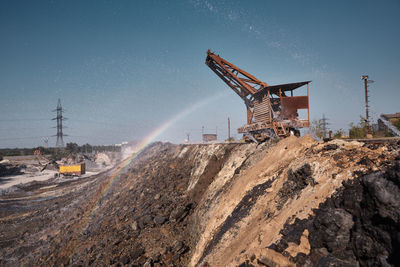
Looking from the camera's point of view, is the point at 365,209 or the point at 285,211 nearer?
the point at 365,209

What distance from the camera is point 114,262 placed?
7.93 meters

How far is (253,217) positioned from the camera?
581cm

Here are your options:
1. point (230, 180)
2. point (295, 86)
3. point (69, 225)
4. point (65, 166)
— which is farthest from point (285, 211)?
point (65, 166)

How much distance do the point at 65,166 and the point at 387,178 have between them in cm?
5372

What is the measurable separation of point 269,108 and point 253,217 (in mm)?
9164

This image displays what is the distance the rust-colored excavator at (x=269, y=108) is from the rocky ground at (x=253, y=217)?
2.24 m

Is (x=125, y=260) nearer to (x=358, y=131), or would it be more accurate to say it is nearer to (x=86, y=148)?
(x=358, y=131)

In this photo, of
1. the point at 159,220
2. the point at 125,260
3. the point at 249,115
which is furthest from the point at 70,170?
the point at 125,260

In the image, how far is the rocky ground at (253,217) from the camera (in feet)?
11.7

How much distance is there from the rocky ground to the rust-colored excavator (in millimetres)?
2235

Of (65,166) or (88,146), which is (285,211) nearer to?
(65,166)

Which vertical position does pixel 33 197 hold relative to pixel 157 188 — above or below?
below

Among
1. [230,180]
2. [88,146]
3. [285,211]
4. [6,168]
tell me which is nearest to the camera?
[285,211]

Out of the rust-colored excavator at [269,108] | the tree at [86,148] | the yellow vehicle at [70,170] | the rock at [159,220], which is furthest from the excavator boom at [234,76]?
the tree at [86,148]
